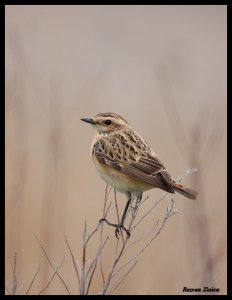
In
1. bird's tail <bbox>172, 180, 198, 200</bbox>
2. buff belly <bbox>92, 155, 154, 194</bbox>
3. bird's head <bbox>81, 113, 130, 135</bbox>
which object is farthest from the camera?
bird's head <bbox>81, 113, 130, 135</bbox>

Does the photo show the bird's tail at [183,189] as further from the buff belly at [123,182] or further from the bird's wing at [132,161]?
the buff belly at [123,182]

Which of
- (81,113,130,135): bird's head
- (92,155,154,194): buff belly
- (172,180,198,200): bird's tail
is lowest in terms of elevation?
(172,180,198,200): bird's tail

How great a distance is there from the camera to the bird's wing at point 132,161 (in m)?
6.08

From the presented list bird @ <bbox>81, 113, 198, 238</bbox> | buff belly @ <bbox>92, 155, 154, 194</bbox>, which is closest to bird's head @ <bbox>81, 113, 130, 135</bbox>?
bird @ <bbox>81, 113, 198, 238</bbox>

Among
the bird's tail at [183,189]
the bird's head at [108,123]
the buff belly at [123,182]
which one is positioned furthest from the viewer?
the bird's head at [108,123]

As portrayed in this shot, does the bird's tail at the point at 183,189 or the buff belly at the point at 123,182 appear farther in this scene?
the buff belly at the point at 123,182

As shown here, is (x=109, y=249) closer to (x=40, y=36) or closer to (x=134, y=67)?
(x=134, y=67)

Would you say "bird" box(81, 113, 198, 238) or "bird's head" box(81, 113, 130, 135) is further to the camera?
"bird's head" box(81, 113, 130, 135)

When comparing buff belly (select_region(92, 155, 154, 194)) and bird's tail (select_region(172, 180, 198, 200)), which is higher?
buff belly (select_region(92, 155, 154, 194))

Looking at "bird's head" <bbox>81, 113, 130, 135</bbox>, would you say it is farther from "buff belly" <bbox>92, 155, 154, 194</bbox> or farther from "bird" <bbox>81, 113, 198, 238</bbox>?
"buff belly" <bbox>92, 155, 154, 194</bbox>

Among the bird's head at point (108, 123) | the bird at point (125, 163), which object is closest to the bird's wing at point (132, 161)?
the bird at point (125, 163)

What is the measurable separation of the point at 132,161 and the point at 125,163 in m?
0.07

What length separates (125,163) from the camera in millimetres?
6301

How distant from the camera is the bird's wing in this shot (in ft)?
20.0
